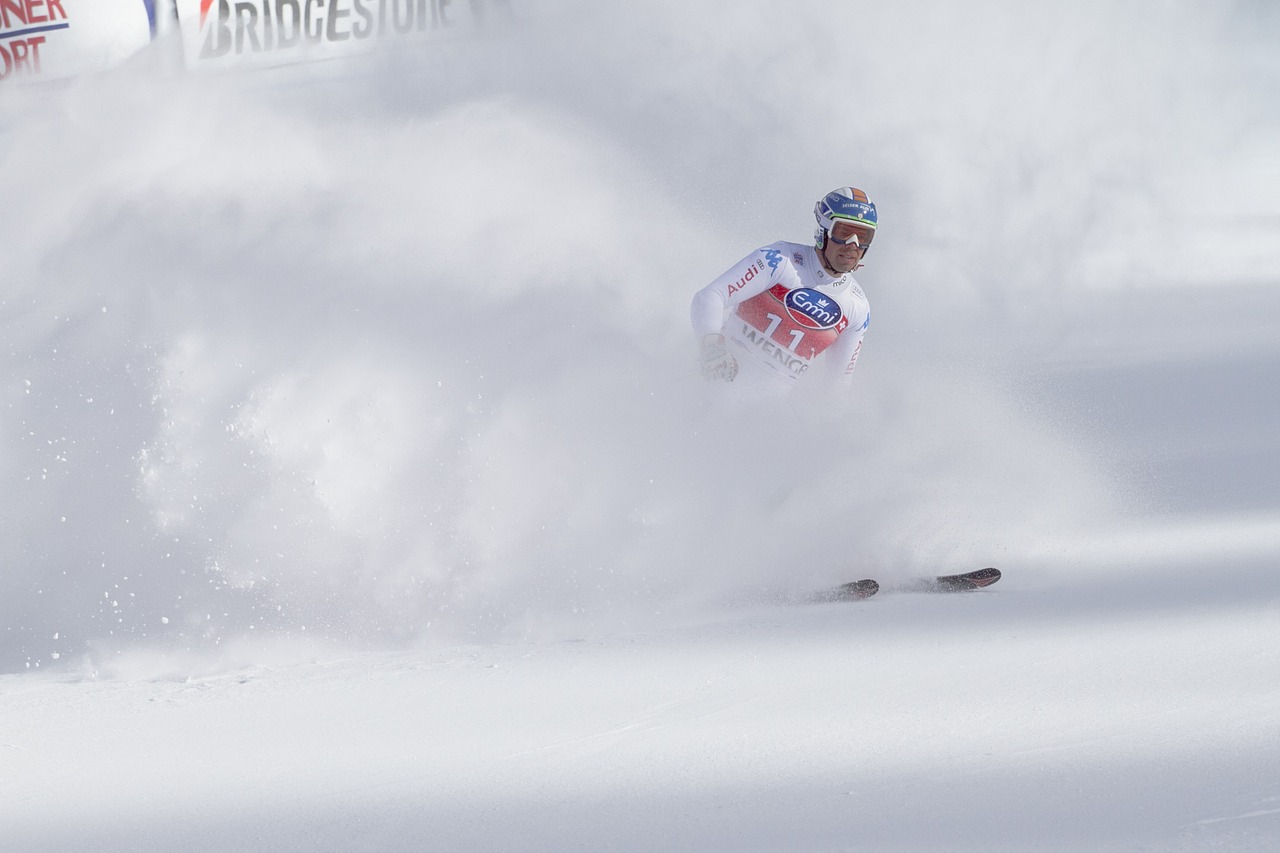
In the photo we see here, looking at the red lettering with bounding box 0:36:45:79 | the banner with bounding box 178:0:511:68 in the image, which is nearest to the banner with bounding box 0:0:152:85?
the red lettering with bounding box 0:36:45:79

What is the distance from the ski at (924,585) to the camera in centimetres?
546

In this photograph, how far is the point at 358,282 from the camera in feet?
22.3

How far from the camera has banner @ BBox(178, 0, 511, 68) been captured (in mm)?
17234

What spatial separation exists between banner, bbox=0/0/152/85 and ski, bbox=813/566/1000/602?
12862 mm

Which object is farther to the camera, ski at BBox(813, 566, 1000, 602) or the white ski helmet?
the white ski helmet

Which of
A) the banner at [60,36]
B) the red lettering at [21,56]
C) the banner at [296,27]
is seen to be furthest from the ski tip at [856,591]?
the banner at [296,27]

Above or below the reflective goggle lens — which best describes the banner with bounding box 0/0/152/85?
above

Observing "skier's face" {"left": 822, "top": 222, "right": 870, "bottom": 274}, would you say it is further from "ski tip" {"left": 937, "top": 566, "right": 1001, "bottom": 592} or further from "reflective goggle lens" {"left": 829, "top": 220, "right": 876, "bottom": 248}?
"ski tip" {"left": 937, "top": 566, "right": 1001, "bottom": 592}

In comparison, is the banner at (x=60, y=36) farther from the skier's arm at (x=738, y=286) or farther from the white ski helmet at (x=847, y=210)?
the white ski helmet at (x=847, y=210)

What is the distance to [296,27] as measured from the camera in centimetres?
1795

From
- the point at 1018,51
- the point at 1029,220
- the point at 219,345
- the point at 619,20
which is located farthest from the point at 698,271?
the point at 1018,51

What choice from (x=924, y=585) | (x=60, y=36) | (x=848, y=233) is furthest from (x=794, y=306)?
(x=60, y=36)

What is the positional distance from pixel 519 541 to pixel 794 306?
1758mm

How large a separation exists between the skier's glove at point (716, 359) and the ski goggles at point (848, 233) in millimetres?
664
